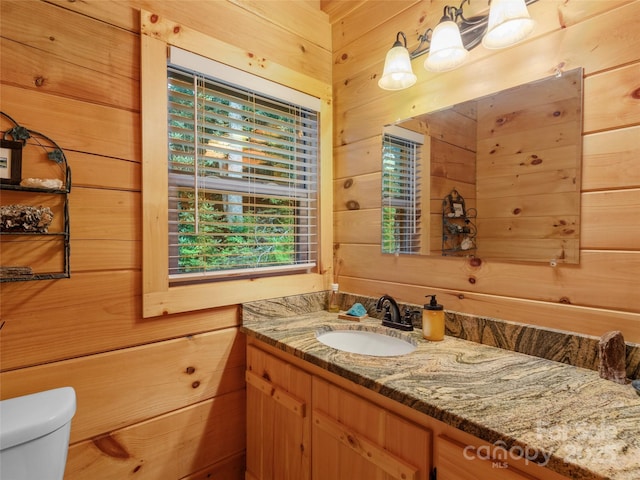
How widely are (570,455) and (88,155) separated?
4.87 feet

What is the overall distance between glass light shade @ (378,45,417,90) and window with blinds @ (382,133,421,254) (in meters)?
0.23

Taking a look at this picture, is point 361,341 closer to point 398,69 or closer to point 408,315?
point 408,315

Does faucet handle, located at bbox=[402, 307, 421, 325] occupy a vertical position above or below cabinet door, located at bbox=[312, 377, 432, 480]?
above

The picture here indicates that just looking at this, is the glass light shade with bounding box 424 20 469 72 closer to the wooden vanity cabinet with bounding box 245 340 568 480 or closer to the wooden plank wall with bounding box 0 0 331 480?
the wooden plank wall with bounding box 0 0 331 480

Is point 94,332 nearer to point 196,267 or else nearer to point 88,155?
point 196,267

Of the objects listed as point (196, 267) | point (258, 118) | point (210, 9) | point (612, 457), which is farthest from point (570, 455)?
point (210, 9)

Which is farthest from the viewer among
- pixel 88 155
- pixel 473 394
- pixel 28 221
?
pixel 88 155

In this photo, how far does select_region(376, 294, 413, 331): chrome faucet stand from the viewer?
4.54 feet

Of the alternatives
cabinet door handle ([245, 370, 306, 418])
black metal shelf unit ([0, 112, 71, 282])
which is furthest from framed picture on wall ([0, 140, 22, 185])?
cabinet door handle ([245, 370, 306, 418])

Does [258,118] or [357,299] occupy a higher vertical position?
[258,118]

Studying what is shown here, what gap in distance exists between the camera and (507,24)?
1.06 m

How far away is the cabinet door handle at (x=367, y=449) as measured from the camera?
836mm

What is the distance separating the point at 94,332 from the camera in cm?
115

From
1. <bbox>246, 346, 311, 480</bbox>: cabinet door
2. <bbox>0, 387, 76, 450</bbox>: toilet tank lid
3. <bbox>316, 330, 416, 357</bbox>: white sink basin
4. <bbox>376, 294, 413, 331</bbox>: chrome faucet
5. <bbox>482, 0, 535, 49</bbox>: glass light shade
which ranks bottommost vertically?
<bbox>246, 346, 311, 480</bbox>: cabinet door
